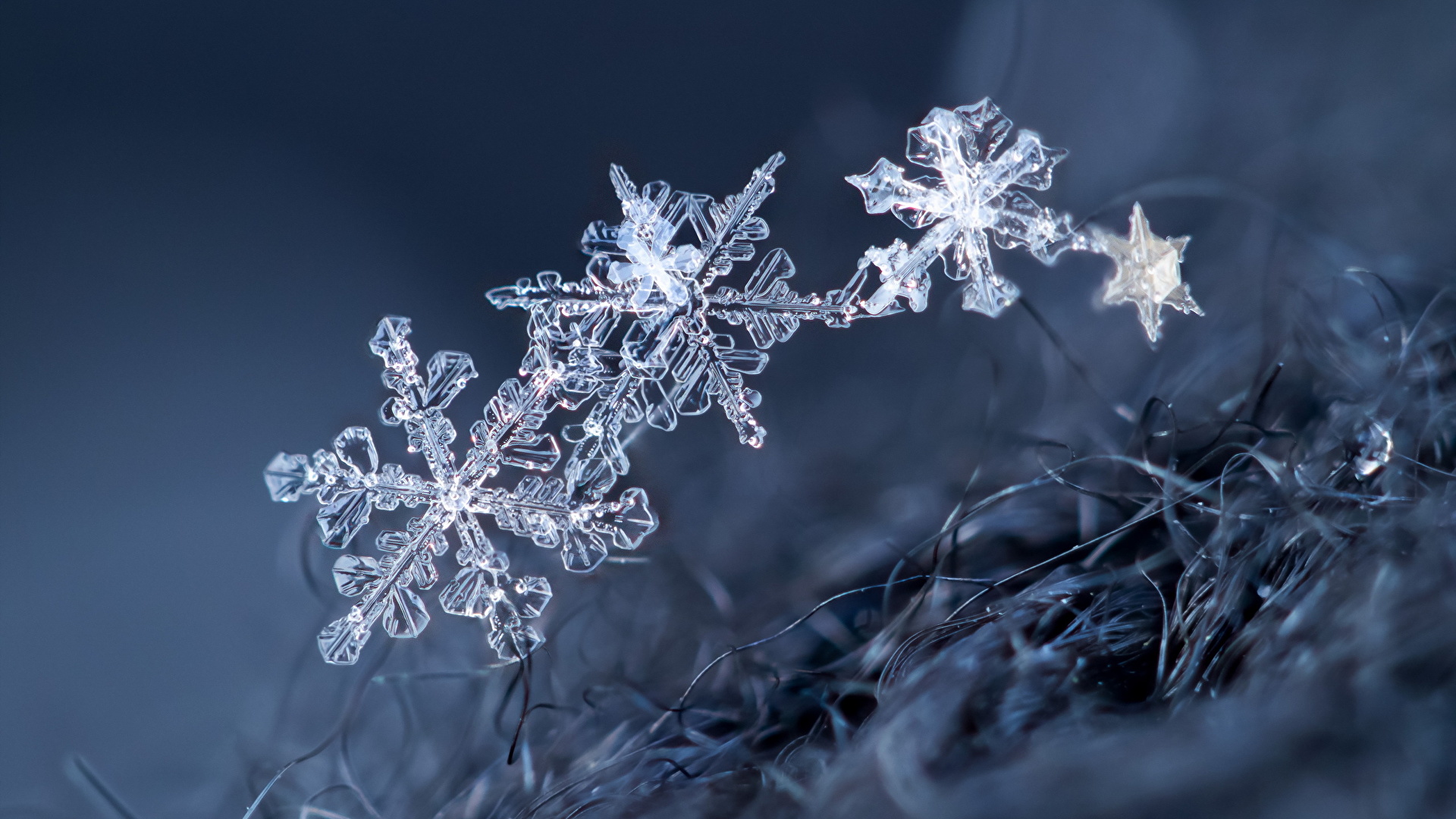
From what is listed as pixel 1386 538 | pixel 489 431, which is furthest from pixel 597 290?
pixel 1386 538

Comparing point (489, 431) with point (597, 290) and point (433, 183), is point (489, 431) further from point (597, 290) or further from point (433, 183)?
point (433, 183)

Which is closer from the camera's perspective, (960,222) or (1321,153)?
(960,222)

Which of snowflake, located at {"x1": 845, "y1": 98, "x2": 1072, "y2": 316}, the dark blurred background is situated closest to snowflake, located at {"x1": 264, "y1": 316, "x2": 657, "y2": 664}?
the dark blurred background

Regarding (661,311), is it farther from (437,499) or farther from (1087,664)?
(1087,664)

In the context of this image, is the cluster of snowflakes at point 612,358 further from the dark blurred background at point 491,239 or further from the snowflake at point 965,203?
the dark blurred background at point 491,239

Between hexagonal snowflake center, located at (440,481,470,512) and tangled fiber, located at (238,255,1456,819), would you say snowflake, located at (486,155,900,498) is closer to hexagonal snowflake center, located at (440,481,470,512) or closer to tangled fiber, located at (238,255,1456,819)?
hexagonal snowflake center, located at (440,481,470,512)

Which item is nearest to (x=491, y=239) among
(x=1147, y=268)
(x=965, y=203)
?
(x=965, y=203)

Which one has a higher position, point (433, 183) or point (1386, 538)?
point (433, 183)
